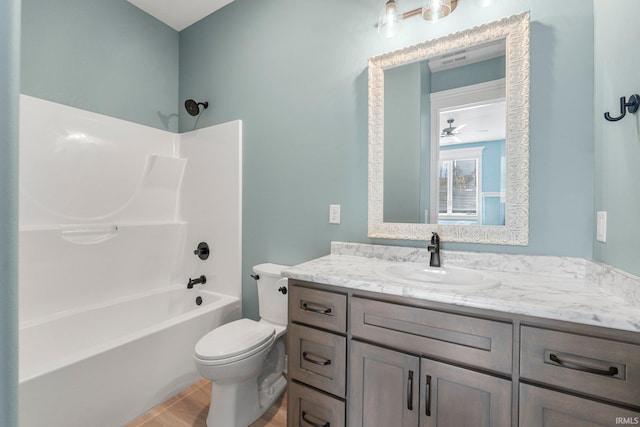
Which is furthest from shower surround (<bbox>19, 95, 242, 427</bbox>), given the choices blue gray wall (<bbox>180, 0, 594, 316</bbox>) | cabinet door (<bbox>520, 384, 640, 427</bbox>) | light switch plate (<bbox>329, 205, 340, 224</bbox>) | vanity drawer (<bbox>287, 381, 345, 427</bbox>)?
cabinet door (<bbox>520, 384, 640, 427</bbox>)

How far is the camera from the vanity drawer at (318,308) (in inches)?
46.3

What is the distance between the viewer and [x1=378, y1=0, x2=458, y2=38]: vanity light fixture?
55.3 inches

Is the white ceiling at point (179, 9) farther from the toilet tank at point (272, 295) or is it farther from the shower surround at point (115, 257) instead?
the toilet tank at point (272, 295)

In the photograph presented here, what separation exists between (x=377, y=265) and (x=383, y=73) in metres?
1.13

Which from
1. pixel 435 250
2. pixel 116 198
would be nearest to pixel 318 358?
pixel 435 250

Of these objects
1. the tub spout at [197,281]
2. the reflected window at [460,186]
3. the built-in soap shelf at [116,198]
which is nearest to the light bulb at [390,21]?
the reflected window at [460,186]

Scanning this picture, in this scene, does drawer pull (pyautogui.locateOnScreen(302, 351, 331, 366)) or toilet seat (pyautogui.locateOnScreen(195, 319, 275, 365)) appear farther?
Answer: toilet seat (pyautogui.locateOnScreen(195, 319, 275, 365))

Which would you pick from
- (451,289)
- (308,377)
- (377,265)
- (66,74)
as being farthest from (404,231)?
(66,74)

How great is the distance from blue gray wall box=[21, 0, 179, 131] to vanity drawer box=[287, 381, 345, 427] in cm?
243

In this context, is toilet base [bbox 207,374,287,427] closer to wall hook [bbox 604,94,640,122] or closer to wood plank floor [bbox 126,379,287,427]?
wood plank floor [bbox 126,379,287,427]

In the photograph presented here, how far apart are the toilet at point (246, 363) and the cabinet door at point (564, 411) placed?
1198 millimetres

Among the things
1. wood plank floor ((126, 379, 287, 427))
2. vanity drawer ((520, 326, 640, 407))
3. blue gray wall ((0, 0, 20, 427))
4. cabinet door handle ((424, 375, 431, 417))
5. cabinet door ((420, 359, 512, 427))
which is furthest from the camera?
wood plank floor ((126, 379, 287, 427))

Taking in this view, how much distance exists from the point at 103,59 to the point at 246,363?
249 centimetres

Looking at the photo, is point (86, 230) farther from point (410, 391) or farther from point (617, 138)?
point (617, 138)
